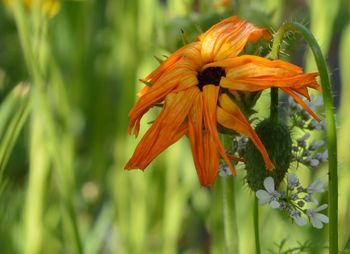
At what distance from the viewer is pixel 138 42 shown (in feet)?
4.97

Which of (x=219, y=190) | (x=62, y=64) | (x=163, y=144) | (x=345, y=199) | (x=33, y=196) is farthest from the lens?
(x=62, y=64)

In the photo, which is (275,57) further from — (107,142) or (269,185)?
(107,142)

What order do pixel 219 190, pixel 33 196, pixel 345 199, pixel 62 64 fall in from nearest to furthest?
pixel 219 190, pixel 33 196, pixel 345 199, pixel 62 64

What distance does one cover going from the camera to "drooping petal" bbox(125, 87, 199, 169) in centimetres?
68

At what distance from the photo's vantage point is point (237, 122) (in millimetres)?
671

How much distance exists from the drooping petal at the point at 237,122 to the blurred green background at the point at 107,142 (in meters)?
0.31

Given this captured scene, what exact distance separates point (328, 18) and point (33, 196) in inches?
20.8

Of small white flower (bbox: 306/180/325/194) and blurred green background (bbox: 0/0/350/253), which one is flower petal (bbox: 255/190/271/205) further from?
blurred green background (bbox: 0/0/350/253)

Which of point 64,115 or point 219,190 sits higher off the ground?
point 64,115

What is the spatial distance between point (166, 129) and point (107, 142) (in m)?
1.08

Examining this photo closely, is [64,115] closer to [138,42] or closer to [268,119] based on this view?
[138,42]

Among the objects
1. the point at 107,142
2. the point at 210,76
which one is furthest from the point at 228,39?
the point at 107,142

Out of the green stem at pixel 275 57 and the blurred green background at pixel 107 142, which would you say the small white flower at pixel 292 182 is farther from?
the blurred green background at pixel 107 142

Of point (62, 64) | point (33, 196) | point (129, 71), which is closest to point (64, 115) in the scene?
point (33, 196)
